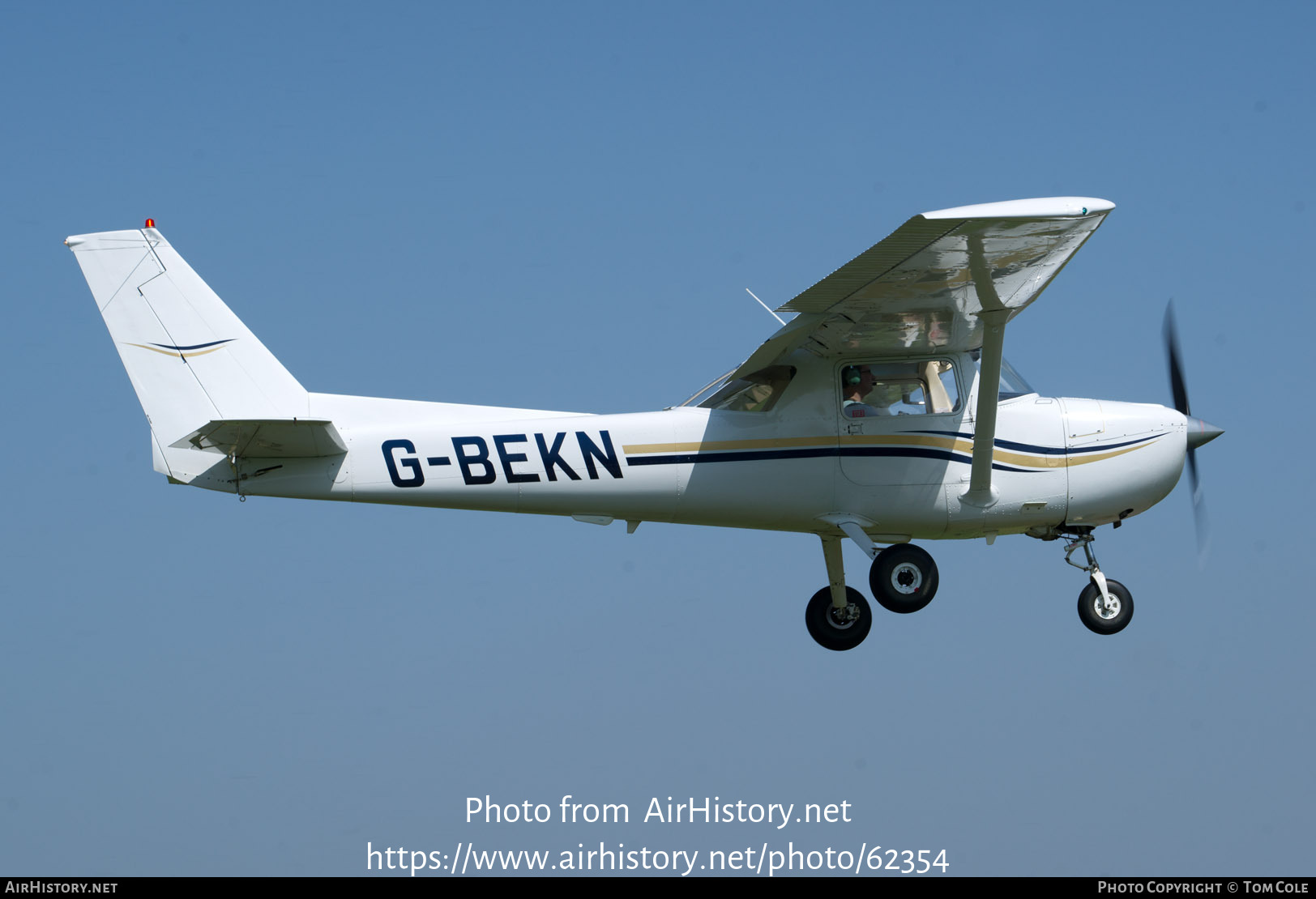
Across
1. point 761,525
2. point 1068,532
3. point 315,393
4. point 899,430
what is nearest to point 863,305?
point 899,430

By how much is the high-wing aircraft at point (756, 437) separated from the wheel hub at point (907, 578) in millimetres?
21

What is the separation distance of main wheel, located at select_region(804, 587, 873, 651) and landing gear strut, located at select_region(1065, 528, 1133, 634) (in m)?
2.00

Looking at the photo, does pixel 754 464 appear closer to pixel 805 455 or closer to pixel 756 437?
pixel 756 437

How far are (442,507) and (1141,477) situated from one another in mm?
6313

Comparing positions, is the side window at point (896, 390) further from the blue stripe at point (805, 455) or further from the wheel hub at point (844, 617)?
the wheel hub at point (844, 617)

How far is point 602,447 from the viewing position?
13.0 m

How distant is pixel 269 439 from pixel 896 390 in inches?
216

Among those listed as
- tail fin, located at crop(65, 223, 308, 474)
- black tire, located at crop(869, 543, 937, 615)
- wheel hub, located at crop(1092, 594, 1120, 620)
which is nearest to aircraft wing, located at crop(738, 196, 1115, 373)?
black tire, located at crop(869, 543, 937, 615)

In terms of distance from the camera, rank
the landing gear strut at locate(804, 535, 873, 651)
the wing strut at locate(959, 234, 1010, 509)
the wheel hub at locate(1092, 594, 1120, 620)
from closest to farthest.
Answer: the wing strut at locate(959, 234, 1010, 509) < the wheel hub at locate(1092, 594, 1120, 620) < the landing gear strut at locate(804, 535, 873, 651)

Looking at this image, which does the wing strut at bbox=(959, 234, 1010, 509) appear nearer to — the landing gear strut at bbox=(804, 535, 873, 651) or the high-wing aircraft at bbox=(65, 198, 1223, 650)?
the high-wing aircraft at bbox=(65, 198, 1223, 650)

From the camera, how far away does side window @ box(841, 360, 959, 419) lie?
1333cm

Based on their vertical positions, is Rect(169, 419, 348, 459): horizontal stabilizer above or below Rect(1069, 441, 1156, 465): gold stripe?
below

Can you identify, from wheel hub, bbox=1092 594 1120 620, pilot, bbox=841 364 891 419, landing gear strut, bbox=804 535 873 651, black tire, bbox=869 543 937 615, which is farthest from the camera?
landing gear strut, bbox=804 535 873 651

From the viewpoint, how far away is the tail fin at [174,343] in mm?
12898
